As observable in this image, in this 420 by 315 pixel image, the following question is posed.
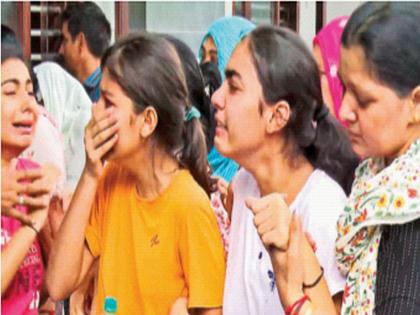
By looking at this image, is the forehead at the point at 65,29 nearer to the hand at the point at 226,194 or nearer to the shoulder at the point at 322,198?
the hand at the point at 226,194

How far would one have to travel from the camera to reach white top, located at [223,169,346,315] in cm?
157

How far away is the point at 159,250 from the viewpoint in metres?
1.81

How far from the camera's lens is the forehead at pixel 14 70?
1.82 meters

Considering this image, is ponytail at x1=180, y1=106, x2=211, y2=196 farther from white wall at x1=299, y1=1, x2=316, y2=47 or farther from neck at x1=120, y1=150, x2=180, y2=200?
white wall at x1=299, y1=1, x2=316, y2=47

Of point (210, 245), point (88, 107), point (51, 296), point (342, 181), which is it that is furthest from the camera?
point (88, 107)

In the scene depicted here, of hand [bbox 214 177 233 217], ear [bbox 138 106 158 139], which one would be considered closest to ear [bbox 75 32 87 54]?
hand [bbox 214 177 233 217]

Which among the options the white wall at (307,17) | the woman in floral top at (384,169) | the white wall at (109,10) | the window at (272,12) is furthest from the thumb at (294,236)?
the white wall at (307,17)

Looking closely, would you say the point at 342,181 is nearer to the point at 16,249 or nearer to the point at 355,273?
the point at 355,273

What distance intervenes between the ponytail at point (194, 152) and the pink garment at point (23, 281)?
36 cm

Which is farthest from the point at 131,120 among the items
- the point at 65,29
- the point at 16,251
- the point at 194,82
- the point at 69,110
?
the point at 65,29

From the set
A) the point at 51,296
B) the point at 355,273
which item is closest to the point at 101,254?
the point at 51,296

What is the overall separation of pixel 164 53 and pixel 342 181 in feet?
1.67

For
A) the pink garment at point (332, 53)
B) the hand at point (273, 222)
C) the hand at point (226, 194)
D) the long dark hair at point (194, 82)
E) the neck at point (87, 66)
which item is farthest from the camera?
the neck at point (87, 66)

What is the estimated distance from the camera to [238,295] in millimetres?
1729
